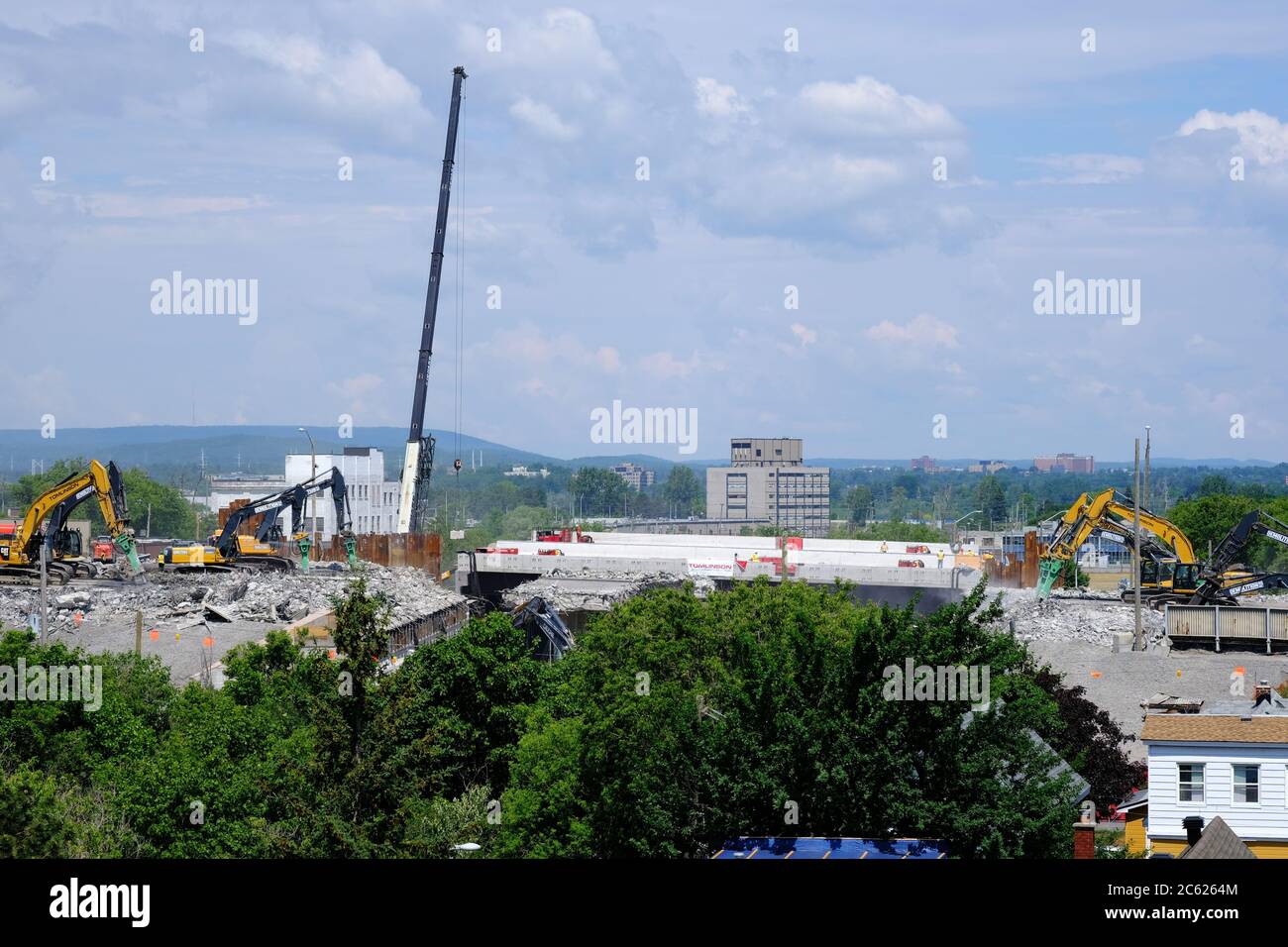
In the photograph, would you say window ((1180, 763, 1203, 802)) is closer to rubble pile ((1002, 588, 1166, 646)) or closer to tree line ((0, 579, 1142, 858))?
tree line ((0, 579, 1142, 858))

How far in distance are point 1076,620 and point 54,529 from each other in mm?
46667

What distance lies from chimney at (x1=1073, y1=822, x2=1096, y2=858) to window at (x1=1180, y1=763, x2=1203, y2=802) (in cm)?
434

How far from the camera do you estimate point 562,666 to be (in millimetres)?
40656

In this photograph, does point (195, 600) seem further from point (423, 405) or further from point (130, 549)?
point (423, 405)

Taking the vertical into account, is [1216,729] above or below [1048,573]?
below

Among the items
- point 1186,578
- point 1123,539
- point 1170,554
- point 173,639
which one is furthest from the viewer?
point 1123,539

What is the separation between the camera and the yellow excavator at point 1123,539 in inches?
2886

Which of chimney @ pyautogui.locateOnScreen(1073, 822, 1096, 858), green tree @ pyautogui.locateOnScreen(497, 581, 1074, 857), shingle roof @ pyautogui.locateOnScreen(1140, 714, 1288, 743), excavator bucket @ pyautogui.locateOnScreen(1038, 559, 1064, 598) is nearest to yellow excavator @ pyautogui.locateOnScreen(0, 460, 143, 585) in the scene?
excavator bucket @ pyautogui.locateOnScreen(1038, 559, 1064, 598)

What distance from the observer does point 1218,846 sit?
21.1 m

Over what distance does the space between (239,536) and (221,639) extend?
28.0 m

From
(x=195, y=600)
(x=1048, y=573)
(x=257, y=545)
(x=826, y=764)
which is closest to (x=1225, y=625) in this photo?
(x=1048, y=573)
